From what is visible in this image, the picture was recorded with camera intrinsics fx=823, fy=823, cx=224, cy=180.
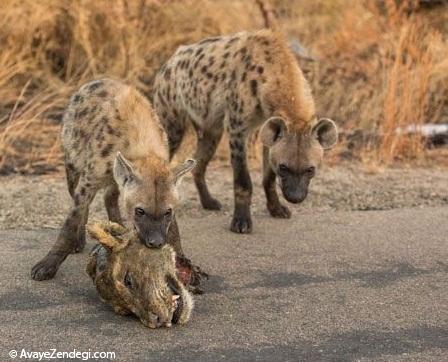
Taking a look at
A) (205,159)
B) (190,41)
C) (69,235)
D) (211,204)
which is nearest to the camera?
(69,235)

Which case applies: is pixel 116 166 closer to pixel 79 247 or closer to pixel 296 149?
pixel 79 247

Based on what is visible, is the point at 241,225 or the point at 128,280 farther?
the point at 241,225

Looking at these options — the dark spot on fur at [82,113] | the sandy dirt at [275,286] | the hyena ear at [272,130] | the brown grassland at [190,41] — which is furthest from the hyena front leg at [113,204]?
the brown grassland at [190,41]

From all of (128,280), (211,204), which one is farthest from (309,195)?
(128,280)

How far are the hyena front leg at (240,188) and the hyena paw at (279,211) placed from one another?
0.80 ft

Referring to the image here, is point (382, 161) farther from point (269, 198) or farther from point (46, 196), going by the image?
point (46, 196)

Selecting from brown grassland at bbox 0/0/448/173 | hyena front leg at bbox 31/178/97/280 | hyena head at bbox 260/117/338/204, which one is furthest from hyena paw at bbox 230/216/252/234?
brown grassland at bbox 0/0/448/173

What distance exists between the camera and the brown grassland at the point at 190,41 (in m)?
6.72

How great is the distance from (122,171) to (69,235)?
51 centimetres

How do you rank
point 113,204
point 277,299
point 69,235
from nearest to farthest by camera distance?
point 277,299 < point 69,235 < point 113,204

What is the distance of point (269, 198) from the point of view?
5.23 meters

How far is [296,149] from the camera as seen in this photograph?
4668mm

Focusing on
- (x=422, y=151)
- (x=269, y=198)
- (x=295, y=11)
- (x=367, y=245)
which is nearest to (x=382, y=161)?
(x=422, y=151)

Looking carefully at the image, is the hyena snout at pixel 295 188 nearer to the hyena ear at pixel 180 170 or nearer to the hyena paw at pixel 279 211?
the hyena paw at pixel 279 211
